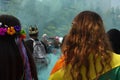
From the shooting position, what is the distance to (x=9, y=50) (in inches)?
130

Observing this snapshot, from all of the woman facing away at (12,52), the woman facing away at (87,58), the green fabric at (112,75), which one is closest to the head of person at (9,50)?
the woman facing away at (12,52)

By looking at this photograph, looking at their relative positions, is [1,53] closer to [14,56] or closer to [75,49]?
[14,56]

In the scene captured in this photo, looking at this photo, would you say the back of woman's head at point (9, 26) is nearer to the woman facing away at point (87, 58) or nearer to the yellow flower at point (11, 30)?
the yellow flower at point (11, 30)

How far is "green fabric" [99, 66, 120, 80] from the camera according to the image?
282cm

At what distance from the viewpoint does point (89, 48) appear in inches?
112

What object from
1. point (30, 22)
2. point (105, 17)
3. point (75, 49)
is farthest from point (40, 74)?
point (105, 17)

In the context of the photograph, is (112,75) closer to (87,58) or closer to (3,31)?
(87,58)

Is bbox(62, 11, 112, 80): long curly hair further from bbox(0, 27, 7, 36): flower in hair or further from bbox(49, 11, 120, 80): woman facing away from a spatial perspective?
bbox(0, 27, 7, 36): flower in hair

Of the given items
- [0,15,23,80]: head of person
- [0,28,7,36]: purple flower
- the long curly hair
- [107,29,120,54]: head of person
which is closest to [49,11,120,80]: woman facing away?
the long curly hair

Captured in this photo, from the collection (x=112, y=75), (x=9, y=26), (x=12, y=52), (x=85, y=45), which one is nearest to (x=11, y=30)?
(x=9, y=26)

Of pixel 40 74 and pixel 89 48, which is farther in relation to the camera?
pixel 40 74

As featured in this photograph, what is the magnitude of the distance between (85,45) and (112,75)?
10.6 inches

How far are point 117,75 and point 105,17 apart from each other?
1315 centimetres

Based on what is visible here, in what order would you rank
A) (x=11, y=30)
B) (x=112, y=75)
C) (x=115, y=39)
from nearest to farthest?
(x=112, y=75) → (x=11, y=30) → (x=115, y=39)
